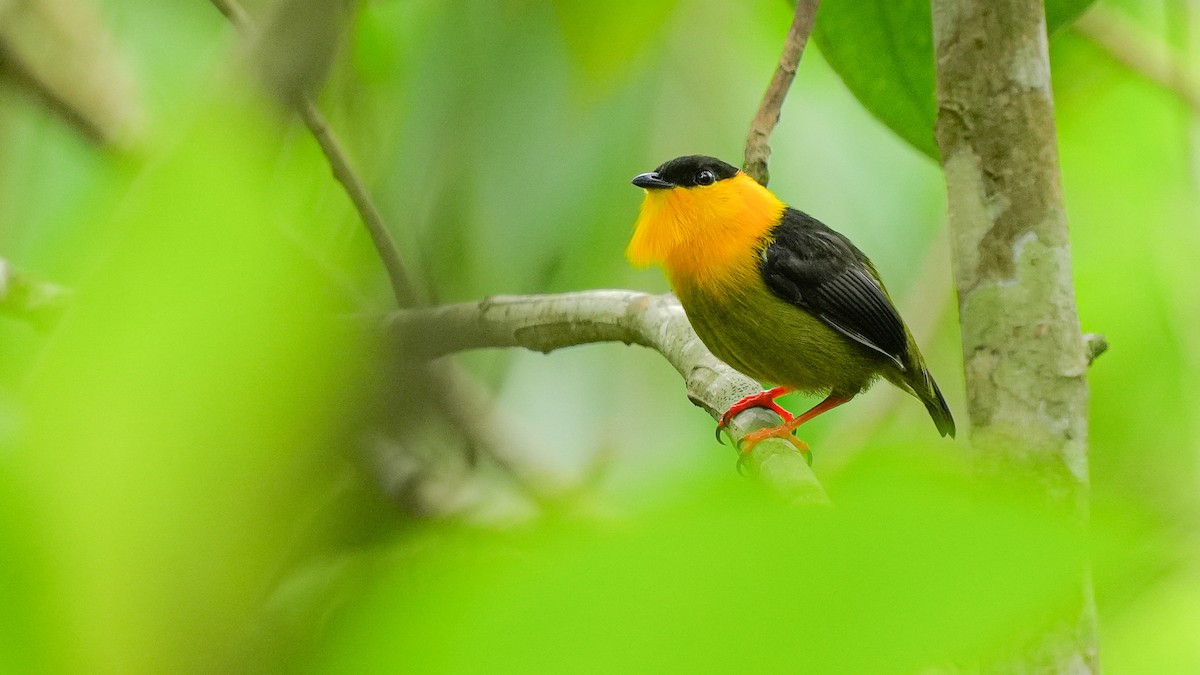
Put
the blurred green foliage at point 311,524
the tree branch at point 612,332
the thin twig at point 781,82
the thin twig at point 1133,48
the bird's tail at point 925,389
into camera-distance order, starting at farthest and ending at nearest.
→ 1. the bird's tail at point 925,389
2. the thin twig at point 1133,48
3. the thin twig at point 781,82
4. the tree branch at point 612,332
5. the blurred green foliage at point 311,524

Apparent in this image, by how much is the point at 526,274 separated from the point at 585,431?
112 millimetres

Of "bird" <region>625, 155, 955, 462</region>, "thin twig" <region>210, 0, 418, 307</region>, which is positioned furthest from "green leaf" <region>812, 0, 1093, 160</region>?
"thin twig" <region>210, 0, 418, 307</region>

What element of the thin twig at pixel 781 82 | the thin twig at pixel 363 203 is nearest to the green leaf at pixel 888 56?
the thin twig at pixel 781 82

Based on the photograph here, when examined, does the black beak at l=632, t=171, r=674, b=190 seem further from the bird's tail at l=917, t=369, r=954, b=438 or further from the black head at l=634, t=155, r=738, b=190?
the bird's tail at l=917, t=369, r=954, b=438

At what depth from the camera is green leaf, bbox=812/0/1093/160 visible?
2.52 ft

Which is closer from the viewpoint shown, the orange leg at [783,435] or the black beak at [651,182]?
the orange leg at [783,435]

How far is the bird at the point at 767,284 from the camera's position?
3.06 feet

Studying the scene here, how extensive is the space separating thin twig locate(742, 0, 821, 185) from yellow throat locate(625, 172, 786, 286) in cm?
13

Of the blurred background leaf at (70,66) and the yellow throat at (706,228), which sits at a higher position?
the blurred background leaf at (70,66)

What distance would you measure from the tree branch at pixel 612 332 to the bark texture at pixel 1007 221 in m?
0.14

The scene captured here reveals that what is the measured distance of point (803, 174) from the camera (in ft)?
3.63

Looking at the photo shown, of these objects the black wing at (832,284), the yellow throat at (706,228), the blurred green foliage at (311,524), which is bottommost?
the black wing at (832,284)

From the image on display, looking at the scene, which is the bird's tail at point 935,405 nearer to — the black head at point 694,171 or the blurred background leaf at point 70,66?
the black head at point 694,171

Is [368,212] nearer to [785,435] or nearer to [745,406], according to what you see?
[785,435]
